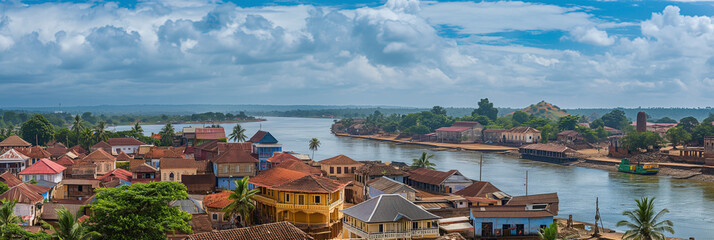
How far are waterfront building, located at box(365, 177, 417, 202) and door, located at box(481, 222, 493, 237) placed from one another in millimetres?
6305

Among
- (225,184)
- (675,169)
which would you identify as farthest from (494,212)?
(675,169)

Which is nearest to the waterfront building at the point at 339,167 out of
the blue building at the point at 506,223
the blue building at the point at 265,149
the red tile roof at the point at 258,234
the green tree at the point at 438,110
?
the blue building at the point at 265,149

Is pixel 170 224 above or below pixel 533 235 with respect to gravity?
above

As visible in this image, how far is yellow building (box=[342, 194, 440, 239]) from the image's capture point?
83.3ft

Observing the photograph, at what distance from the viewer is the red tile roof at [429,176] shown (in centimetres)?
4488

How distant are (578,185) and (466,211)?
3203cm

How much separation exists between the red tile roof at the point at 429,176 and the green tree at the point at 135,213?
2548 cm

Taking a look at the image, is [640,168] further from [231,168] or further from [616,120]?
[616,120]

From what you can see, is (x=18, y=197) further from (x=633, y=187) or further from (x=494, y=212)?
(x=633, y=187)

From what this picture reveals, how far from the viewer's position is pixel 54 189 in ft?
138

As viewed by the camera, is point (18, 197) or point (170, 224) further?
point (18, 197)

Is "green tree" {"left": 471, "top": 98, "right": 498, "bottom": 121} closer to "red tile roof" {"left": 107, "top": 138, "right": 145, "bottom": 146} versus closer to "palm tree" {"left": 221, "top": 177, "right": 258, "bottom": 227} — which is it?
"red tile roof" {"left": 107, "top": 138, "right": 145, "bottom": 146}

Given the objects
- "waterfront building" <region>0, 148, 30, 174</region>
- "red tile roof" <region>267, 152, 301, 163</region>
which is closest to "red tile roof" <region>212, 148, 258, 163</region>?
"red tile roof" <region>267, 152, 301, 163</region>

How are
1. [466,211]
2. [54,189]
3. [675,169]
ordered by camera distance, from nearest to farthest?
[466,211] < [54,189] < [675,169]
